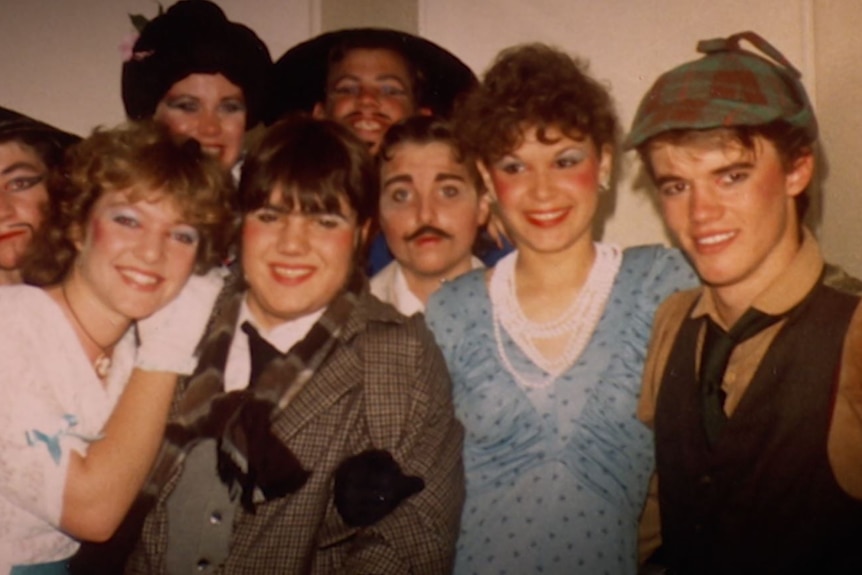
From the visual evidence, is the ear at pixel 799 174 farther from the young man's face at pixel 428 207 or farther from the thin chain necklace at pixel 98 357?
the thin chain necklace at pixel 98 357

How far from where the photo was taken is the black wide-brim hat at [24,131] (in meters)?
1.87

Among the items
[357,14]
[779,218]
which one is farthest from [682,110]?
[357,14]

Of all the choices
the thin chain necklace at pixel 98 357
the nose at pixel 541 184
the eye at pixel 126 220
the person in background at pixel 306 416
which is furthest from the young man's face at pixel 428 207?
the thin chain necklace at pixel 98 357

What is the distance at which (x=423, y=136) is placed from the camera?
7.13ft

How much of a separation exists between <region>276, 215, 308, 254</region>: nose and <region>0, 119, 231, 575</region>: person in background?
0.17m

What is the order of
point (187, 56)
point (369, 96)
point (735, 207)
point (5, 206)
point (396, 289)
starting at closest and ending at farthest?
1. point (735, 207)
2. point (5, 206)
3. point (396, 289)
4. point (187, 56)
5. point (369, 96)

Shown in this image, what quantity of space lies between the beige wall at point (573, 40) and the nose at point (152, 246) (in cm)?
166

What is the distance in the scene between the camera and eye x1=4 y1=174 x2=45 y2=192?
6.09ft

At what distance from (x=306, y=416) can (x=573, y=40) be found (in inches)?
72.0

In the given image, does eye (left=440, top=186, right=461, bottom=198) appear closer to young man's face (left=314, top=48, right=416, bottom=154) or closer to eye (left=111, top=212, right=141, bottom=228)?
young man's face (left=314, top=48, right=416, bottom=154)

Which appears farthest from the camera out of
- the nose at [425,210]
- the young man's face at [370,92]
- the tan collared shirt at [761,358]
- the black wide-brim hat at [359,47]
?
the black wide-brim hat at [359,47]

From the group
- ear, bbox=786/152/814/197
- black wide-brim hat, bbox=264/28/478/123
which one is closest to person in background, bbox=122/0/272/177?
black wide-brim hat, bbox=264/28/478/123

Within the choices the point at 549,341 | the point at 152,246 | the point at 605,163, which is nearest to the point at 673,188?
the point at 605,163

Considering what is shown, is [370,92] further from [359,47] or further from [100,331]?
[100,331]
